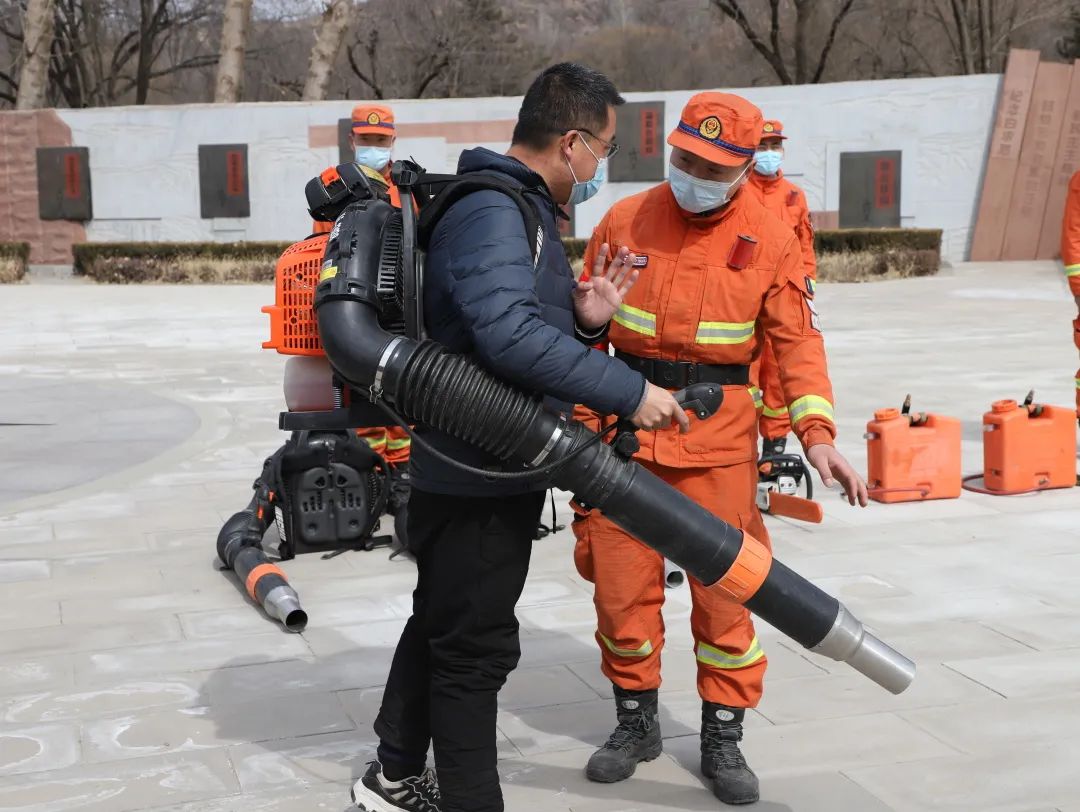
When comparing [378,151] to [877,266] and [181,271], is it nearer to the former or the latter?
[877,266]

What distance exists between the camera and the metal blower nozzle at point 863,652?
10.2 ft

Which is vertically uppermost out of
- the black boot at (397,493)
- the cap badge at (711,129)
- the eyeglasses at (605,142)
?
the cap badge at (711,129)

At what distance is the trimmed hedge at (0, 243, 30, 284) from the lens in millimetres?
24266

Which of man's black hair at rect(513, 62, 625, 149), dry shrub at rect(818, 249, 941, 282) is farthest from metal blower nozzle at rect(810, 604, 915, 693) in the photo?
dry shrub at rect(818, 249, 941, 282)

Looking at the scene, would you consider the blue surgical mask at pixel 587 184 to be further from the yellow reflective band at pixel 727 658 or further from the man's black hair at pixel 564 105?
the yellow reflective band at pixel 727 658

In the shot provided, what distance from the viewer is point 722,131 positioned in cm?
382

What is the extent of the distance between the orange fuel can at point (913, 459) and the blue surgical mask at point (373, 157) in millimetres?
3072

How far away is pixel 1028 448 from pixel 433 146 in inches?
774

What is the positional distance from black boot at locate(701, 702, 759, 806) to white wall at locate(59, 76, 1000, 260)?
21.4 meters

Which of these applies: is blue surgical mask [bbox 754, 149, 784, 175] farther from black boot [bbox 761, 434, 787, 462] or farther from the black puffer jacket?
the black puffer jacket

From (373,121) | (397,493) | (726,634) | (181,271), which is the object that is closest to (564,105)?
(726,634)

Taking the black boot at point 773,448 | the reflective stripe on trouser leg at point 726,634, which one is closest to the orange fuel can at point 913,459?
the black boot at point 773,448

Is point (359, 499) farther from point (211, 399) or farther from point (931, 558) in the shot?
point (211, 399)

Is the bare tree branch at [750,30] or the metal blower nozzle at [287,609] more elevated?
the bare tree branch at [750,30]
